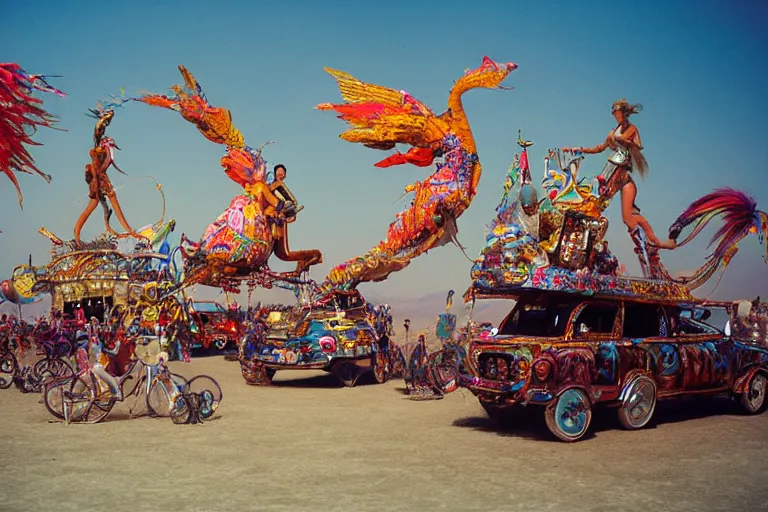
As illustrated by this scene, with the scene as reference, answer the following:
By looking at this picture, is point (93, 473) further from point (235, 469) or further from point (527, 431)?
point (527, 431)

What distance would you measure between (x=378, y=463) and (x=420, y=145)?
11.4 m

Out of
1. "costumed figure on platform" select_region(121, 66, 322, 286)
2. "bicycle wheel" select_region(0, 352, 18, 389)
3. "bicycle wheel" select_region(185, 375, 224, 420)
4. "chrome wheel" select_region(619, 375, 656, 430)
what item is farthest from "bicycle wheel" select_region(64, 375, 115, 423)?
"costumed figure on platform" select_region(121, 66, 322, 286)

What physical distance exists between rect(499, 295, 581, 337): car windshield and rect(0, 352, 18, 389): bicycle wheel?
466 inches

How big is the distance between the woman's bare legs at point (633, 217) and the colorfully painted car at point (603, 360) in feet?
4.38

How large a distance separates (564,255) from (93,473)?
6601mm

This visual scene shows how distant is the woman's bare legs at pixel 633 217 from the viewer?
40.9 ft

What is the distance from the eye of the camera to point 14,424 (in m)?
11.3

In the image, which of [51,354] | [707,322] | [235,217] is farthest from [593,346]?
Answer: [51,354]

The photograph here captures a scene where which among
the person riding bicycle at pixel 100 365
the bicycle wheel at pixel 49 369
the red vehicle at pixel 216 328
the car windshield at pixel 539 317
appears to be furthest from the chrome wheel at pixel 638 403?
the red vehicle at pixel 216 328

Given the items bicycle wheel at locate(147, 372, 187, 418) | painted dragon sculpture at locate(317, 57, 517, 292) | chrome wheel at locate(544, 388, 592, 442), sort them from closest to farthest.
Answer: chrome wheel at locate(544, 388, 592, 442) < bicycle wheel at locate(147, 372, 187, 418) < painted dragon sculpture at locate(317, 57, 517, 292)

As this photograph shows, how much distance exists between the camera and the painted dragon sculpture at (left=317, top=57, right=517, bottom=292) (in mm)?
18016

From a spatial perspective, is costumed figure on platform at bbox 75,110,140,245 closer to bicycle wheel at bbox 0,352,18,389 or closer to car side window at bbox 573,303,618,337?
bicycle wheel at bbox 0,352,18,389

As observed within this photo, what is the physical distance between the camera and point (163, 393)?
465 inches

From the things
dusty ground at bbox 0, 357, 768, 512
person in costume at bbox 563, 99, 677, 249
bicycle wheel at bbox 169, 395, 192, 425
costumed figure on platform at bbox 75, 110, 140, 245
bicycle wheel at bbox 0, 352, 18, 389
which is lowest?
dusty ground at bbox 0, 357, 768, 512
